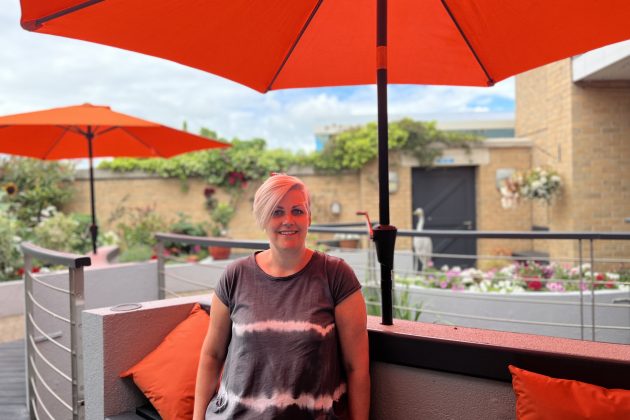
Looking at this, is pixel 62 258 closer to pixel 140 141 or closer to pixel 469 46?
pixel 469 46

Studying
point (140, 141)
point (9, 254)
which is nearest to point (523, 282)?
point (140, 141)

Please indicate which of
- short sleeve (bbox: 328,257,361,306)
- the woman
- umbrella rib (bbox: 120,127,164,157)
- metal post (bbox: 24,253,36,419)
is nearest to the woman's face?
the woman

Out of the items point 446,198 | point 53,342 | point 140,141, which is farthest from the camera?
point 446,198

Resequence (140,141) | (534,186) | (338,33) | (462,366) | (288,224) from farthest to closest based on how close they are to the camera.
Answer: (534,186) < (140,141) < (338,33) < (288,224) < (462,366)

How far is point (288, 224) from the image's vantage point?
5.74 ft

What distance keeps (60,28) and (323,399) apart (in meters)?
1.46

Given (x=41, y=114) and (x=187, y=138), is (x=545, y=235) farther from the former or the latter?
(x=41, y=114)

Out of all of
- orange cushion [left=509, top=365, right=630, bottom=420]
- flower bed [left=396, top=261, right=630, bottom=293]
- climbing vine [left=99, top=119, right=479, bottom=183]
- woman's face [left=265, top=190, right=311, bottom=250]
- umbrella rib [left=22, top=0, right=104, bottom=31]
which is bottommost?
flower bed [left=396, top=261, right=630, bottom=293]

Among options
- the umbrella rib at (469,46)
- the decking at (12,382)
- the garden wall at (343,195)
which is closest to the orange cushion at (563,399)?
the umbrella rib at (469,46)

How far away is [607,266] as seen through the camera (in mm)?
7938

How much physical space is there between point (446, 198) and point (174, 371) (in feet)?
27.9

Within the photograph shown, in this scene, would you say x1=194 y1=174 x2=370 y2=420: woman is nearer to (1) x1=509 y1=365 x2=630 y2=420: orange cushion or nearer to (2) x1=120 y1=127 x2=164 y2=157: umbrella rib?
(1) x1=509 y1=365 x2=630 y2=420: orange cushion

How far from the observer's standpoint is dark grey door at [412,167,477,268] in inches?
400

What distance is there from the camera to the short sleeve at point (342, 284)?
1702mm
